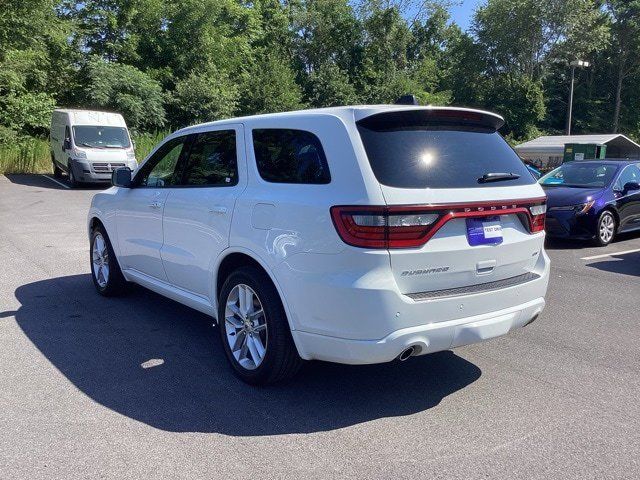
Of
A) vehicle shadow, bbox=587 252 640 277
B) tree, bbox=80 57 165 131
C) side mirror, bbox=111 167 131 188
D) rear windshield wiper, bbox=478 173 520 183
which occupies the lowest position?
vehicle shadow, bbox=587 252 640 277

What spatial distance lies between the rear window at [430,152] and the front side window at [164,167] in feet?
6.96

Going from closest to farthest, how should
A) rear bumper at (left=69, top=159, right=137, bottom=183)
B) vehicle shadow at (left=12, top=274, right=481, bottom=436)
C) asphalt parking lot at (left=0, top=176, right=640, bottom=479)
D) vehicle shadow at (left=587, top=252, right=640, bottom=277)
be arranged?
asphalt parking lot at (left=0, top=176, right=640, bottom=479) → vehicle shadow at (left=12, top=274, right=481, bottom=436) → vehicle shadow at (left=587, top=252, right=640, bottom=277) → rear bumper at (left=69, top=159, right=137, bottom=183)

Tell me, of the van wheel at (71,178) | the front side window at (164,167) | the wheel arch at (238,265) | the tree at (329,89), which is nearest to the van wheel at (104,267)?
the front side window at (164,167)

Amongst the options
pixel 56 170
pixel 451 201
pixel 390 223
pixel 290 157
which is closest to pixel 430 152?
pixel 451 201

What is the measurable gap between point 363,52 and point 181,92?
72.3ft

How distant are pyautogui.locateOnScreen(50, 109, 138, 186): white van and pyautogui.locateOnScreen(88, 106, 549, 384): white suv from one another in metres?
15.7

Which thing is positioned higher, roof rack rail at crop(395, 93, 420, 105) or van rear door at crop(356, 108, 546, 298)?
roof rack rail at crop(395, 93, 420, 105)

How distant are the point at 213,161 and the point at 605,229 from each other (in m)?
7.99

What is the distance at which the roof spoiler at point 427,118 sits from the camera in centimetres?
369

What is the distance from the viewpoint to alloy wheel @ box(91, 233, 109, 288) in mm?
6359

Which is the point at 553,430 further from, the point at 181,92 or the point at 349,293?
the point at 181,92

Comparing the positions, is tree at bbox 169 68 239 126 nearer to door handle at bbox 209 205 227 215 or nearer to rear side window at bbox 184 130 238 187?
rear side window at bbox 184 130 238 187

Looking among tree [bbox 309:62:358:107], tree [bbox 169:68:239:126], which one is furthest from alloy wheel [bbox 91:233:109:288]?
tree [bbox 309:62:358:107]

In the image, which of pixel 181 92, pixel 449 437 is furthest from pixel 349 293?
pixel 181 92
